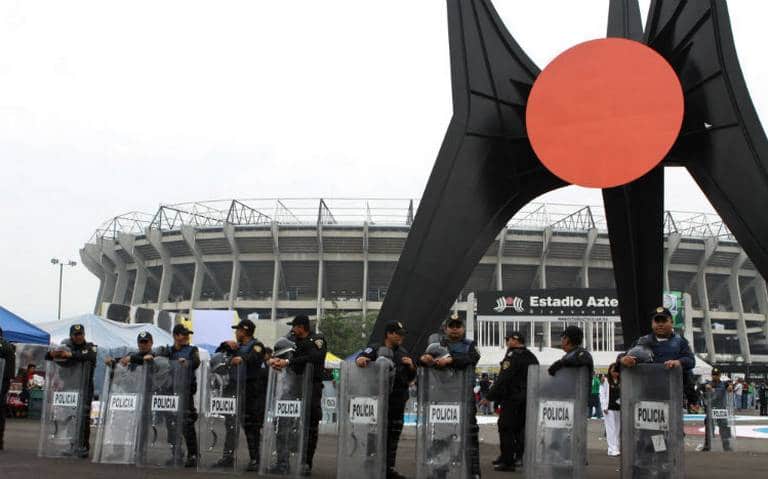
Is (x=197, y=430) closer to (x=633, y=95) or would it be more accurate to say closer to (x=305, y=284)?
(x=633, y=95)

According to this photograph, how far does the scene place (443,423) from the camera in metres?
7.66

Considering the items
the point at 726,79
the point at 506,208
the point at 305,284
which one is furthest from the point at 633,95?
the point at 305,284

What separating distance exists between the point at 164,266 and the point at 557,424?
6292 centimetres

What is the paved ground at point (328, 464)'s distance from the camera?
814cm

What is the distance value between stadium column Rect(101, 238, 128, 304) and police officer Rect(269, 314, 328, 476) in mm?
65268

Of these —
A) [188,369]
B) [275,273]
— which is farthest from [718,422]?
[275,273]

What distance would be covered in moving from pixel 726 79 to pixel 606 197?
108 inches

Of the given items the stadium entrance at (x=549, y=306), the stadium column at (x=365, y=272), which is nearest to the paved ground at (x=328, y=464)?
the stadium entrance at (x=549, y=306)

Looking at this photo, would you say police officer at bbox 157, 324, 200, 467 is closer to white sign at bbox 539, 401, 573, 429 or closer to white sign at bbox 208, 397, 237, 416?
white sign at bbox 208, 397, 237, 416

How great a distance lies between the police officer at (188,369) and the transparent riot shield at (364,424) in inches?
83.7

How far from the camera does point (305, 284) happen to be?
226 feet

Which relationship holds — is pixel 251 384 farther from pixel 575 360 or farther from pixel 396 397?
pixel 575 360

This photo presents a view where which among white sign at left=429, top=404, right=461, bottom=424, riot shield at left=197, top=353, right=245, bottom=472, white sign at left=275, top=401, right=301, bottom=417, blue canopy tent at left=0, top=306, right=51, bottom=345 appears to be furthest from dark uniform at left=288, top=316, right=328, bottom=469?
blue canopy tent at left=0, top=306, right=51, bottom=345

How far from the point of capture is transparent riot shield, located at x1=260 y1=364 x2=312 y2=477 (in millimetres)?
8367
